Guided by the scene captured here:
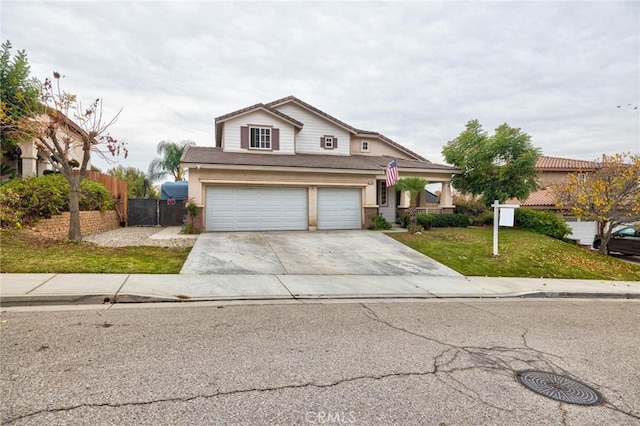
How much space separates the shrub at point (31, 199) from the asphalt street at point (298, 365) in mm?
7986

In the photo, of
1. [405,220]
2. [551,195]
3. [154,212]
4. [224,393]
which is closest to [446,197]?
[405,220]

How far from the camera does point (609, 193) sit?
14836 mm

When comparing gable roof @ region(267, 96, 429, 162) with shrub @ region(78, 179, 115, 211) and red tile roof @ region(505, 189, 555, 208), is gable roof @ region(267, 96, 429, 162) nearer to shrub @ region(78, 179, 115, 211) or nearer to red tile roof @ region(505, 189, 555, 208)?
shrub @ region(78, 179, 115, 211)

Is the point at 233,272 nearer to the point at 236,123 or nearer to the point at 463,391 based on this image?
the point at 463,391

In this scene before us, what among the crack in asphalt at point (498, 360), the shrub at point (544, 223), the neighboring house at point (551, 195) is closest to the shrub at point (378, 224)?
the shrub at point (544, 223)

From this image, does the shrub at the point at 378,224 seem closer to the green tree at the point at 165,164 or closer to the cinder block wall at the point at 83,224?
the cinder block wall at the point at 83,224

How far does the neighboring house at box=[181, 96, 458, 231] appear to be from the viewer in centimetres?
1648

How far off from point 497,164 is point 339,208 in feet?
32.2

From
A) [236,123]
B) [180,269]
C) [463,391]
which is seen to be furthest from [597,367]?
[236,123]

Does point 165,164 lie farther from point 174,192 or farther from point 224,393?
point 224,393

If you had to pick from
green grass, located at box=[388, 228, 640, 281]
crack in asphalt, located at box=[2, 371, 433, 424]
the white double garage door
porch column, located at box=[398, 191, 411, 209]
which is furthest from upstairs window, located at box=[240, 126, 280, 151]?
Result: crack in asphalt, located at box=[2, 371, 433, 424]

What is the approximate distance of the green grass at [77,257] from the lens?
7.93m

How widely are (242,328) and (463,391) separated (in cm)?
303

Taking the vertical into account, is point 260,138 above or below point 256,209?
above
